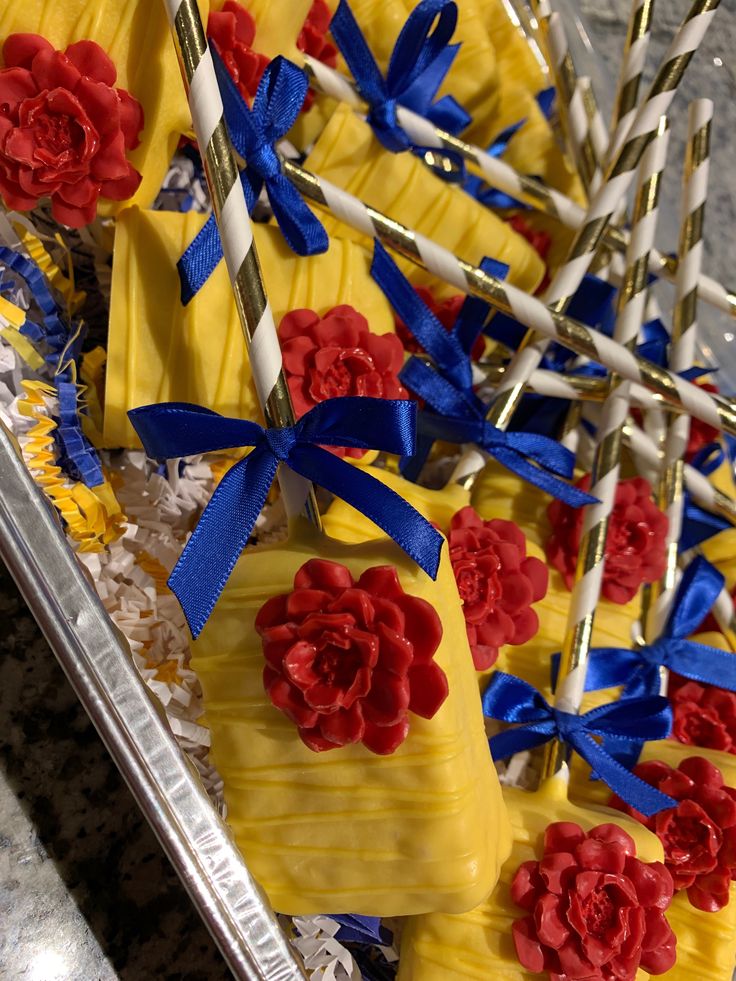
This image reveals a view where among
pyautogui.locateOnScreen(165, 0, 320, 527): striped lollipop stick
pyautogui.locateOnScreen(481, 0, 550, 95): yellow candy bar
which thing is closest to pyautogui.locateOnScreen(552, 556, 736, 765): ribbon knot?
pyautogui.locateOnScreen(165, 0, 320, 527): striped lollipop stick

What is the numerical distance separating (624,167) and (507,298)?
8.8 inches

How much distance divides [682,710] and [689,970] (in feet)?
0.83

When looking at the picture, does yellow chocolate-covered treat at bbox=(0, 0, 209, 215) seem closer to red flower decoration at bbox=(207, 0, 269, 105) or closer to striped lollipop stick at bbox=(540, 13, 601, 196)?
red flower decoration at bbox=(207, 0, 269, 105)

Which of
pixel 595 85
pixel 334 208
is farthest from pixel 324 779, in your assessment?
pixel 595 85

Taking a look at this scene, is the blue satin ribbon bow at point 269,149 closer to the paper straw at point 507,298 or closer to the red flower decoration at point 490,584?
the paper straw at point 507,298

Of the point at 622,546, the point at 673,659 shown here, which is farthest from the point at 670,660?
the point at 622,546

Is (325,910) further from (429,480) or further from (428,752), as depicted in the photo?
(429,480)

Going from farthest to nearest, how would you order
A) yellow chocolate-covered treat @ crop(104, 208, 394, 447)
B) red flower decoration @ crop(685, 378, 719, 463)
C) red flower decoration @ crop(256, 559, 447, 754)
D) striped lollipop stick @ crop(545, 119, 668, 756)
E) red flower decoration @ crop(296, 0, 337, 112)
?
red flower decoration @ crop(685, 378, 719, 463) < red flower decoration @ crop(296, 0, 337, 112) < striped lollipop stick @ crop(545, 119, 668, 756) < yellow chocolate-covered treat @ crop(104, 208, 394, 447) < red flower decoration @ crop(256, 559, 447, 754)

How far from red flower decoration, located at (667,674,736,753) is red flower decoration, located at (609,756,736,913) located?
103 millimetres

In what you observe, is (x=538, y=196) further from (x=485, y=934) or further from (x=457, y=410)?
(x=485, y=934)

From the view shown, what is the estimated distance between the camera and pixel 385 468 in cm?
80

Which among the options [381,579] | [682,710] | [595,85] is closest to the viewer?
[381,579]

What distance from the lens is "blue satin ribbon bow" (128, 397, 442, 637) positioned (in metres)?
0.55

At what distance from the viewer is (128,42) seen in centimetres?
64
